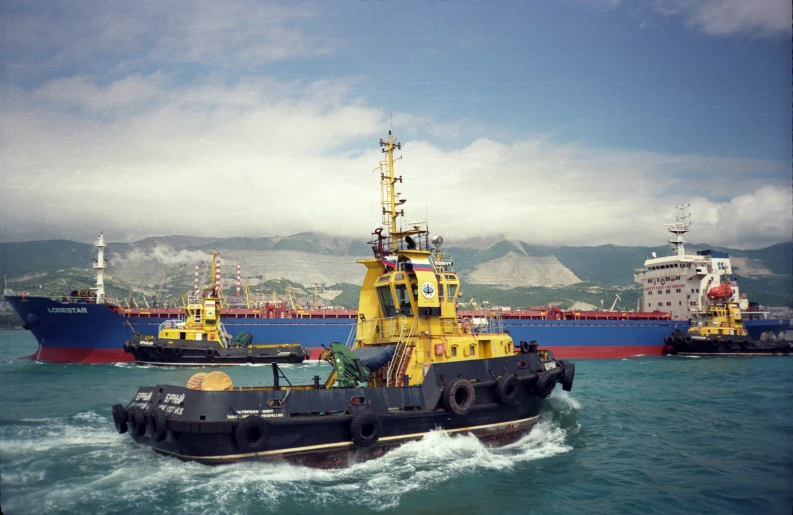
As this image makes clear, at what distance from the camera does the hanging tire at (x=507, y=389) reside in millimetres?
14539

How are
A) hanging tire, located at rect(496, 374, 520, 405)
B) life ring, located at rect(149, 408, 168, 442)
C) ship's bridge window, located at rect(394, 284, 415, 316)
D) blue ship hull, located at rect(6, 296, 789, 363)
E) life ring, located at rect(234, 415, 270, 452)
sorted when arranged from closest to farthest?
1. life ring, located at rect(234, 415, 270, 452)
2. life ring, located at rect(149, 408, 168, 442)
3. hanging tire, located at rect(496, 374, 520, 405)
4. ship's bridge window, located at rect(394, 284, 415, 316)
5. blue ship hull, located at rect(6, 296, 789, 363)

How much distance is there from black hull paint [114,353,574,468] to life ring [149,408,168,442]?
0.02 meters

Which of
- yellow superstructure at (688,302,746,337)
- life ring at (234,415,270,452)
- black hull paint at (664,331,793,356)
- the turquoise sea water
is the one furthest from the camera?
yellow superstructure at (688,302,746,337)

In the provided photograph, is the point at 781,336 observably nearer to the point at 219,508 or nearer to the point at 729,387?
the point at 729,387

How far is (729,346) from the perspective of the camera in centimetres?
4228

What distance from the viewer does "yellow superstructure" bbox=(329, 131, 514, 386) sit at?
581 inches

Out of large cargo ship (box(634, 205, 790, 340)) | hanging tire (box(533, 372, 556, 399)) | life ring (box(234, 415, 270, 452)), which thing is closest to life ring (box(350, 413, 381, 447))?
life ring (box(234, 415, 270, 452))

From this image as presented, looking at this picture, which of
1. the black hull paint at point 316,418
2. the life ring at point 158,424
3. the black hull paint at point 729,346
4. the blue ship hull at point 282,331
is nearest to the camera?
the black hull paint at point 316,418

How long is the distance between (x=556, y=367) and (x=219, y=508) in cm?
1100

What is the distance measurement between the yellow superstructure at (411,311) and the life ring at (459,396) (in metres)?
0.90

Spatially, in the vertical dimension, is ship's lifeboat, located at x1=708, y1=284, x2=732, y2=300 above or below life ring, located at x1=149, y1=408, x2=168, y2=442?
above

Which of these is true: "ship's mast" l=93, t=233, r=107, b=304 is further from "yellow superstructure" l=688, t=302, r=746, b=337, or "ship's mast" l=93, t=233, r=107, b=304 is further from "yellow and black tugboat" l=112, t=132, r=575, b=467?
"yellow superstructure" l=688, t=302, r=746, b=337

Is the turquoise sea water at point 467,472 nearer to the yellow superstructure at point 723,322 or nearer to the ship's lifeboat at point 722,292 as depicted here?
the yellow superstructure at point 723,322

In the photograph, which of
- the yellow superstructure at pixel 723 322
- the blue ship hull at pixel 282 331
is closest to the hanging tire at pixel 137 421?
the blue ship hull at pixel 282 331
